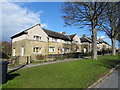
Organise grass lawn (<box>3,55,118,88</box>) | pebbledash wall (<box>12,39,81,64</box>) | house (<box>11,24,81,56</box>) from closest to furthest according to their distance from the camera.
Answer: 1. grass lawn (<box>3,55,118,88</box>)
2. pebbledash wall (<box>12,39,81,64</box>)
3. house (<box>11,24,81,56</box>)

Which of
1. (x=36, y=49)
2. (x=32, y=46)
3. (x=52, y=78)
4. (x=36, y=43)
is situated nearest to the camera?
(x=52, y=78)

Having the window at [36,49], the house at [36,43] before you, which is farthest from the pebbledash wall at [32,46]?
the window at [36,49]

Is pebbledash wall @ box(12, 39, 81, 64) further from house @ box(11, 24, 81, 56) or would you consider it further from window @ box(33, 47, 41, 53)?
window @ box(33, 47, 41, 53)

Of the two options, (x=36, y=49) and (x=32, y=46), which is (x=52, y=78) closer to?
(x=32, y=46)

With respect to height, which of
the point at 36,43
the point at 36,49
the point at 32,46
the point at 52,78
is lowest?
the point at 52,78

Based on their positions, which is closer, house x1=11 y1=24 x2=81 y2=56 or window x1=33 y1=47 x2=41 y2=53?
house x1=11 y1=24 x2=81 y2=56

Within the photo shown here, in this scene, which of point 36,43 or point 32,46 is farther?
point 36,43

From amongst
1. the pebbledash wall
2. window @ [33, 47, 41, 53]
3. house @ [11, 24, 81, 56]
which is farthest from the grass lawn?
window @ [33, 47, 41, 53]

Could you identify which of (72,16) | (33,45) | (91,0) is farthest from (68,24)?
(33,45)

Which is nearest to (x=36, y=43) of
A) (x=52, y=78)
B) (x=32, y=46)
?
(x=32, y=46)

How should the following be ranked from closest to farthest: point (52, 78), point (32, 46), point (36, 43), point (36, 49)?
point (52, 78) < point (32, 46) < point (36, 43) < point (36, 49)

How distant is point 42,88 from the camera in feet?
16.0

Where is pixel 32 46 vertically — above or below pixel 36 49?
above

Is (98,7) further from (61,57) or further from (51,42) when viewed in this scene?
(51,42)
